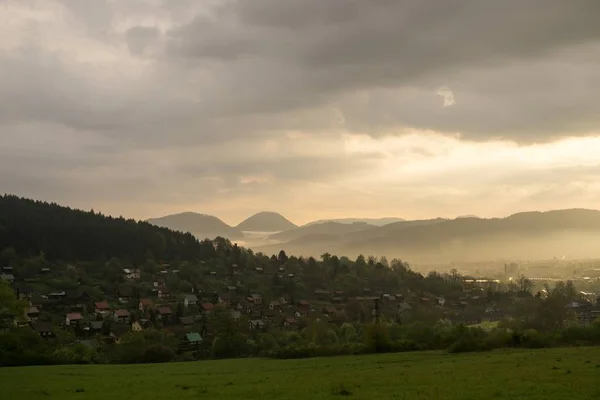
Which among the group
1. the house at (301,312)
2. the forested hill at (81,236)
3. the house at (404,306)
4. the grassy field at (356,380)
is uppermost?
the forested hill at (81,236)

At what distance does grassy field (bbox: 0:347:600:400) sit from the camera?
21.1 metres

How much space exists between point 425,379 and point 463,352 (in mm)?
16458

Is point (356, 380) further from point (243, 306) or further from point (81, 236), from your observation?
point (81, 236)

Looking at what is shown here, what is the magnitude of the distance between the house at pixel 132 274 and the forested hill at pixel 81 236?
11284mm

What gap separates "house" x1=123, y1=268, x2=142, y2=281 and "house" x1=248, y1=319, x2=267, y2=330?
4770cm

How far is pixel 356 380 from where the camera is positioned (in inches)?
1031

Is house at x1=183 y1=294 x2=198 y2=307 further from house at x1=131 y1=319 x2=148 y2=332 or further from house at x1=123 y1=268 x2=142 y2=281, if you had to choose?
house at x1=123 y1=268 x2=142 y2=281

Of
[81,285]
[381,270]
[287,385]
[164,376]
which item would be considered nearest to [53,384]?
[164,376]

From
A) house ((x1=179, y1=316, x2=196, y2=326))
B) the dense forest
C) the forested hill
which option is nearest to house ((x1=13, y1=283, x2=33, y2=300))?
the dense forest

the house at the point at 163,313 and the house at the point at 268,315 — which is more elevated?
the house at the point at 163,313

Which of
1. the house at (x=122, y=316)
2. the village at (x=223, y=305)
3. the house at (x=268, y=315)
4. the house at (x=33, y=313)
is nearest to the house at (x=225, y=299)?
the village at (x=223, y=305)

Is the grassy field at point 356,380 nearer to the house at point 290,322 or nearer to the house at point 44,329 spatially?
the house at point 44,329

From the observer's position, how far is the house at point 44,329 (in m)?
87.0

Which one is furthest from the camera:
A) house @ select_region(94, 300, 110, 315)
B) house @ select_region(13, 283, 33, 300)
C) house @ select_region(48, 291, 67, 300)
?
house @ select_region(48, 291, 67, 300)
